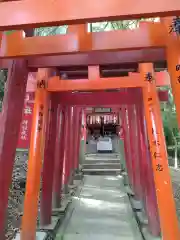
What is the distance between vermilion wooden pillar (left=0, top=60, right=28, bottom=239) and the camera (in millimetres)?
2658

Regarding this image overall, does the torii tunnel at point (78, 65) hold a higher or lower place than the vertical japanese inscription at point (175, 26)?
lower

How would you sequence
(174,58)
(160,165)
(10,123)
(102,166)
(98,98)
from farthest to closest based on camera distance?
1. (102,166)
2. (98,98)
3. (10,123)
4. (160,165)
5. (174,58)

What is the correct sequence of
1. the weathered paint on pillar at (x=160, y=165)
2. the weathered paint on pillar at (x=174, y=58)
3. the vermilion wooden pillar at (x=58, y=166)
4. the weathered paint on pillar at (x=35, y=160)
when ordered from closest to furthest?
1. the weathered paint on pillar at (x=174, y=58)
2. the weathered paint on pillar at (x=160, y=165)
3. the weathered paint on pillar at (x=35, y=160)
4. the vermilion wooden pillar at (x=58, y=166)

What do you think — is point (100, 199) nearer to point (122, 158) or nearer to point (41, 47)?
point (122, 158)

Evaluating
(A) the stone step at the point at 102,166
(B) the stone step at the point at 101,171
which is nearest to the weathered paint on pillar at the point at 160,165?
(B) the stone step at the point at 101,171

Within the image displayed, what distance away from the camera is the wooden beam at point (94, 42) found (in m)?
2.29

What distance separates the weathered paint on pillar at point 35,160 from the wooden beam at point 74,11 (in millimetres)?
1491

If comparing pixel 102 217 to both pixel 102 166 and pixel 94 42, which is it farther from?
pixel 102 166

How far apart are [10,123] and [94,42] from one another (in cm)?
135

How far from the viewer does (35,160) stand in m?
2.95

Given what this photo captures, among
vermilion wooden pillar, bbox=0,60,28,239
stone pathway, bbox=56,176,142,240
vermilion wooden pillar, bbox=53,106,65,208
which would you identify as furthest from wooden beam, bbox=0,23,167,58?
stone pathway, bbox=56,176,142,240

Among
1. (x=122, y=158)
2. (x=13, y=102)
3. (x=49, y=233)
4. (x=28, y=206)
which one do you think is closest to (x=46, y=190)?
(x=49, y=233)

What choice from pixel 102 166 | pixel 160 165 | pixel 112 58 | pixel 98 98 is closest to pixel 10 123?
pixel 112 58

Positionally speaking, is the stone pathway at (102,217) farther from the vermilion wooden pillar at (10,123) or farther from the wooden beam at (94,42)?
the wooden beam at (94,42)
